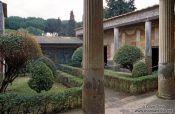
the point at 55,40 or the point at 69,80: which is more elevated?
the point at 55,40

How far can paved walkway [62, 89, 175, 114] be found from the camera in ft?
26.3

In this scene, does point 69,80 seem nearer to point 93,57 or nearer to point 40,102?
point 40,102

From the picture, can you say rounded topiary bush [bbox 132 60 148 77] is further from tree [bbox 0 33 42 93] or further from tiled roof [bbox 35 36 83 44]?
tiled roof [bbox 35 36 83 44]

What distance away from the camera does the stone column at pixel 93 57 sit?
17.2ft

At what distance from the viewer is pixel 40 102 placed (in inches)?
315

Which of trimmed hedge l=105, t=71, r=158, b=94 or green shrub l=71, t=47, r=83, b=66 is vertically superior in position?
green shrub l=71, t=47, r=83, b=66

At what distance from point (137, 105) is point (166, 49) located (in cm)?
271

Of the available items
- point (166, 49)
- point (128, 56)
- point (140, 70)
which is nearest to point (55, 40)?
point (128, 56)

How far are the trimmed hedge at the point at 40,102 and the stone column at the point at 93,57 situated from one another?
305 cm

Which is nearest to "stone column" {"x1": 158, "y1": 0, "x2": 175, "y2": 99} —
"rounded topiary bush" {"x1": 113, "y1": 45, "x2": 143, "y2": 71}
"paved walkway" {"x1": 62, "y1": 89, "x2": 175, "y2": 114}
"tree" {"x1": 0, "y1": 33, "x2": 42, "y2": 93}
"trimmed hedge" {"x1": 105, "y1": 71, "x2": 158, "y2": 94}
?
"paved walkway" {"x1": 62, "y1": 89, "x2": 175, "y2": 114}

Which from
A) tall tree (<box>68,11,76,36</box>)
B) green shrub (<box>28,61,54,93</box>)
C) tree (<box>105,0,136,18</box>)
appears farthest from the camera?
tall tree (<box>68,11,76,36</box>)

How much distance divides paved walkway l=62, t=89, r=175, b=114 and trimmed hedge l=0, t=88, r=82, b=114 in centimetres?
51

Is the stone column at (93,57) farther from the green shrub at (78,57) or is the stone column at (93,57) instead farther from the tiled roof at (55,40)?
the tiled roof at (55,40)

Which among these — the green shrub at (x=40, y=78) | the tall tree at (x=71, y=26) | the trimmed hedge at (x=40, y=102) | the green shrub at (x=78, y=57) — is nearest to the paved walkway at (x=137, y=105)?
the trimmed hedge at (x=40, y=102)
